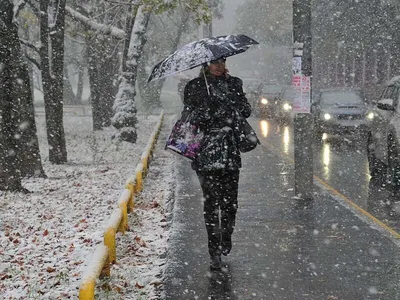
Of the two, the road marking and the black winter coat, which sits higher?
A: the black winter coat

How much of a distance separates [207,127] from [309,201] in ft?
12.1

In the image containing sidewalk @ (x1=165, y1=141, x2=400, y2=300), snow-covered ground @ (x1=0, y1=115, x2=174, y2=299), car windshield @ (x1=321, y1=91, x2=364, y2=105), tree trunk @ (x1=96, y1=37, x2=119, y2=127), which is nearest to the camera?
sidewalk @ (x1=165, y1=141, x2=400, y2=300)

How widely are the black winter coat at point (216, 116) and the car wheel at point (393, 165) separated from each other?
4.26 meters

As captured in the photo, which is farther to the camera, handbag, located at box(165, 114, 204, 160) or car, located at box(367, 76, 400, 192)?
car, located at box(367, 76, 400, 192)

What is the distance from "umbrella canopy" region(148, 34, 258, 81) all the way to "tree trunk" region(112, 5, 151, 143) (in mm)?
12192

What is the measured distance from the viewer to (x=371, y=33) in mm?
28703

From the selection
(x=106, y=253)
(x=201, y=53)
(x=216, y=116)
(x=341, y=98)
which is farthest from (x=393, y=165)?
(x=341, y=98)

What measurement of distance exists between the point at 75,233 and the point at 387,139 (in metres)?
5.17

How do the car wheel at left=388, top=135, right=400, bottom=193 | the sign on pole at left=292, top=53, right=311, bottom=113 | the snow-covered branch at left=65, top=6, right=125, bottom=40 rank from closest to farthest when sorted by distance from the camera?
the sign on pole at left=292, top=53, right=311, bottom=113
the car wheel at left=388, top=135, right=400, bottom=193
the snow-covered branch at left=65, top=6, right=125, bottom=40

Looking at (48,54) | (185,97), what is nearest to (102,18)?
(48,54)

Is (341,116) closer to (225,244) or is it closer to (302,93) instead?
(302,93)

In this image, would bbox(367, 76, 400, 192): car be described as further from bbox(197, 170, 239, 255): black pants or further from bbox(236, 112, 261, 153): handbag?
bbox(197, 170, 239, 255): black pants

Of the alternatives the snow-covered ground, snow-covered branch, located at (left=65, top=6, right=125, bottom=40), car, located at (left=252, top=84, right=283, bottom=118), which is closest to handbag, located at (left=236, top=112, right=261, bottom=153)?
the snow-covered ground

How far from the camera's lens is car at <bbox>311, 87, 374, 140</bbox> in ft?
60.0
